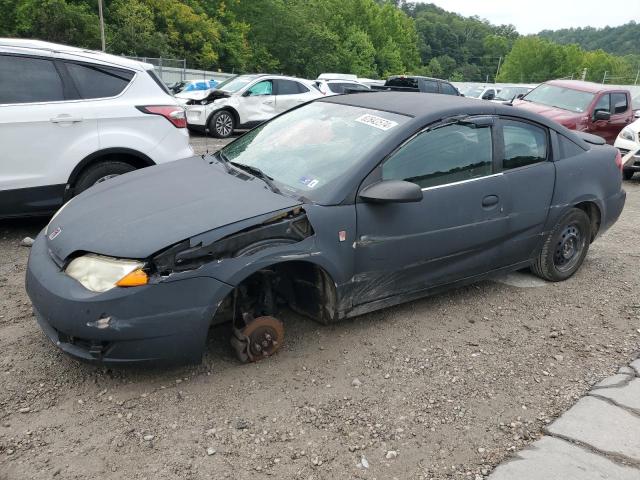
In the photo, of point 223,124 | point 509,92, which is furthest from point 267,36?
point 223,124

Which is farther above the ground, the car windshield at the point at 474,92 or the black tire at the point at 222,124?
the car windshield at the point at 474,92

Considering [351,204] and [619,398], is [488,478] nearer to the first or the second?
[619,398]

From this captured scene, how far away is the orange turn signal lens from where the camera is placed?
8.70ft

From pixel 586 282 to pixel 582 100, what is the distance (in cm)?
780

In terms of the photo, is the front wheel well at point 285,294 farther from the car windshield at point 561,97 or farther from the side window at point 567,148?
the car windshield at point 561,97

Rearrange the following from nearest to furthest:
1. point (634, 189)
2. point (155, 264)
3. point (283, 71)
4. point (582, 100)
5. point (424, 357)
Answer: point (155, 264)
point (424, 357)
point (634, 189)
point (582, 100)
point (283, 71)

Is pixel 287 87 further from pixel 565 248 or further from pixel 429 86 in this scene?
pixel 565 248

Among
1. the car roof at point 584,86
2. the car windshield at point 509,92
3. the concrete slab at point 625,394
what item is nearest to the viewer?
the concrete slab at point 625,394

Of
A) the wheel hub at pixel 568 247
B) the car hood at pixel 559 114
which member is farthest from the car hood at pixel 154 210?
the car hood at pixel 559 114

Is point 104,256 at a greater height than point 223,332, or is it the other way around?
point 104,256

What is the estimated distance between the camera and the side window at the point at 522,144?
4008 millimetres

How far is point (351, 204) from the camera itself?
3.24 meters

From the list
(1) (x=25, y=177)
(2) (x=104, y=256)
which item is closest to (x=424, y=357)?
(2) (x=104, y=256)

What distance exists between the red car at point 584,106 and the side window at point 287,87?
5.47 m
